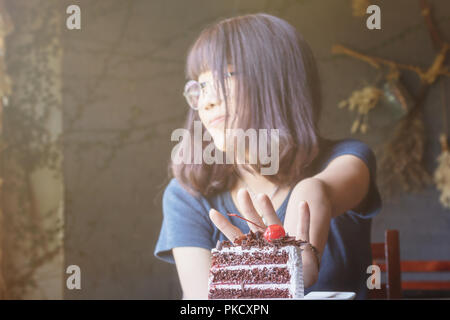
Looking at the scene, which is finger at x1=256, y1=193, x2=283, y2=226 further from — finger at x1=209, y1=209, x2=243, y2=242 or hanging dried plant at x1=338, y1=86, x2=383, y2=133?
hanging dried plant at x1=338, y1=86, x2=383, y2=133

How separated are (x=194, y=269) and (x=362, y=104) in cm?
144

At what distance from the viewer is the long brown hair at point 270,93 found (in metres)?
3.25

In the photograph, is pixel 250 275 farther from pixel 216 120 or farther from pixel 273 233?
pixel 216 120

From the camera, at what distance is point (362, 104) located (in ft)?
11.6

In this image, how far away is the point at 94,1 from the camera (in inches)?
143

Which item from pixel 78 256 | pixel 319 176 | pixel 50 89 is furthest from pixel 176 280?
pixel 50 89

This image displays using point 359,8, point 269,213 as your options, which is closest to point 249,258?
point 269,213

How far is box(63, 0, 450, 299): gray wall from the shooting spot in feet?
11.4

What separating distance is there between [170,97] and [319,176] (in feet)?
3.47

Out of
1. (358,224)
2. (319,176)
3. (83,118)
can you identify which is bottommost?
(358,224)

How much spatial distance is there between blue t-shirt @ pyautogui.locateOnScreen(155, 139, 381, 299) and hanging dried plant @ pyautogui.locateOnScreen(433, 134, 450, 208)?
44cm

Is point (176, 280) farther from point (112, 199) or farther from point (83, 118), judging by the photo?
point (83, 118)

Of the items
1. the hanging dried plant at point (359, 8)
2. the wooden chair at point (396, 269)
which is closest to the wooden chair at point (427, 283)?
the wooden chair at point (396, 269)

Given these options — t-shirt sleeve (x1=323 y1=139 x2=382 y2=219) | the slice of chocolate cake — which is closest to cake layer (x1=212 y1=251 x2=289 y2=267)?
the slice of chocolate cake
